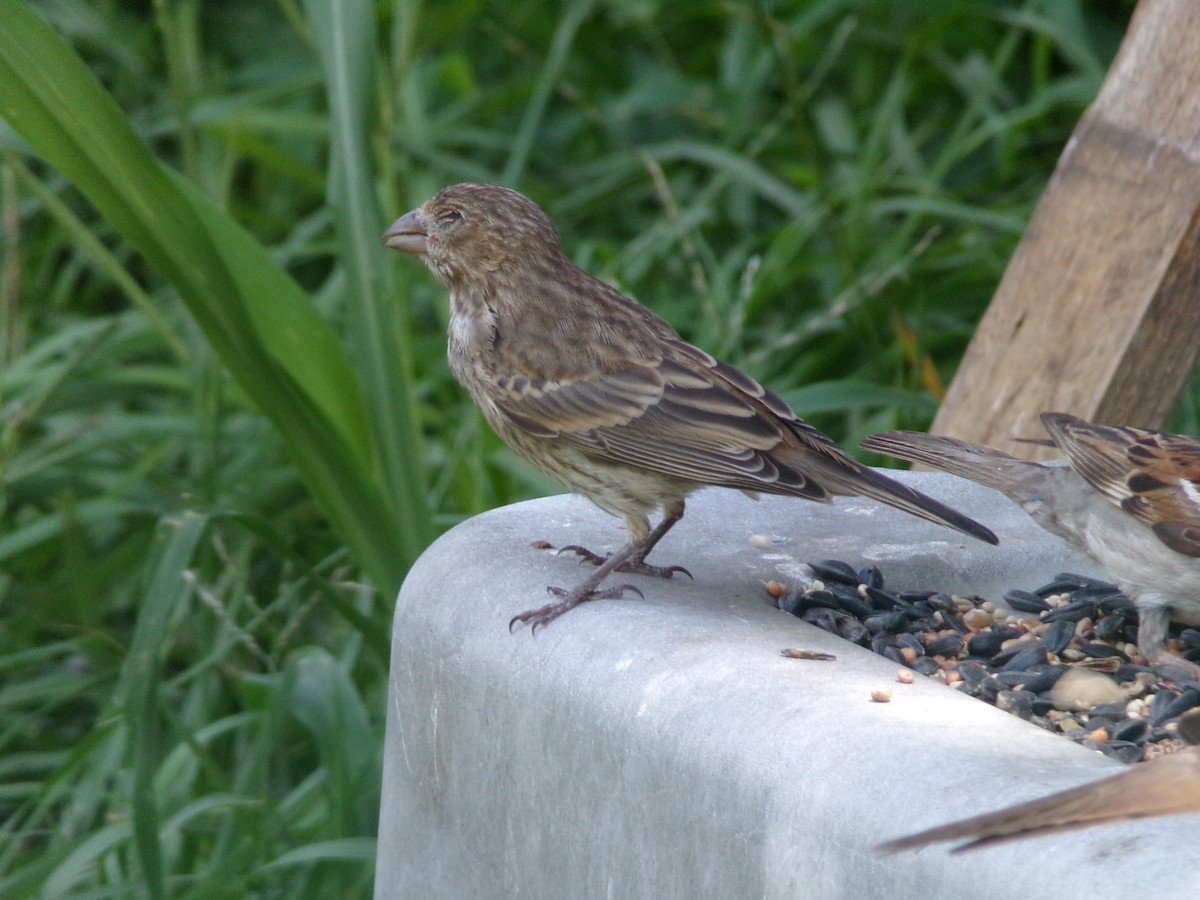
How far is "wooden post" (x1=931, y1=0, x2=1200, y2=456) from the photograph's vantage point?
11.7 feet

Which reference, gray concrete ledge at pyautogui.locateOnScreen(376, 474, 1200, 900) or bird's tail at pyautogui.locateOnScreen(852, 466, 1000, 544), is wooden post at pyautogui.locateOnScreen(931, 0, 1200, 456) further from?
bird's tail at pyautogui.locateOnScreen(852, 466, 1000, 544)

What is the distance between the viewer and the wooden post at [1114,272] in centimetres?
357

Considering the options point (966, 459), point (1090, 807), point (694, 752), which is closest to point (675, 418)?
point (966, 459)

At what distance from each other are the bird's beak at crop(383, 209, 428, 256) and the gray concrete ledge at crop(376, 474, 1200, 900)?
34.4 inches

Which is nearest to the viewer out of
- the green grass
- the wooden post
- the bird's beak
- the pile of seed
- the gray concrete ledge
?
the gray concrete ledge

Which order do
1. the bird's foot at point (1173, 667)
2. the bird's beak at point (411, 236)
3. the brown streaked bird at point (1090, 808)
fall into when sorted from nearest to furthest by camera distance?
the brown streaked bird at point (1090, 808), the bird's foot at point (1173, 667), the bird's beak at point (411, 236)

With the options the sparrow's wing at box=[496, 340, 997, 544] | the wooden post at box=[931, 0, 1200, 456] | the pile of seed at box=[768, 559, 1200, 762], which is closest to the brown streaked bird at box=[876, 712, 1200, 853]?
the pile of seed at box=[768, 559, 1200, 762]

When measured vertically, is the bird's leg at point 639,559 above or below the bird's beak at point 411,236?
below

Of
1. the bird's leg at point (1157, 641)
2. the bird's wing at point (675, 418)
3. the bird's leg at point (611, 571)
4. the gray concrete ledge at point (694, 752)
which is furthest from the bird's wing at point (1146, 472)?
the bird's leg at point (611, 571)

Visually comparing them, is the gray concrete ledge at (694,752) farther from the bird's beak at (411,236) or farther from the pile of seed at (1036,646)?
the bird's beak at (411,236)

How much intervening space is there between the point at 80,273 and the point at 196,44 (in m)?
0.99

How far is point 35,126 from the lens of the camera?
120 inches

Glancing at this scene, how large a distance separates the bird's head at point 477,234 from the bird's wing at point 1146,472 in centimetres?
119

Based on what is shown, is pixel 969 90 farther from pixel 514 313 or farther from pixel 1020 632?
pixel 1020 632
